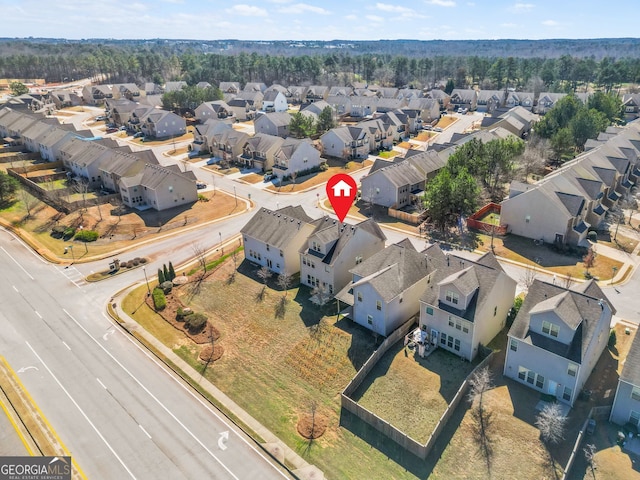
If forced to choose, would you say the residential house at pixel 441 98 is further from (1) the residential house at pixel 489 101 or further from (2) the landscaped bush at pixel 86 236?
(2) the landscaped bush at pixel 86 236

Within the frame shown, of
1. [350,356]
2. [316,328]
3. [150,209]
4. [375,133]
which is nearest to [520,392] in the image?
[350,356]

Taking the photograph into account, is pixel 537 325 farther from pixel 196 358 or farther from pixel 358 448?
pixel 196 358

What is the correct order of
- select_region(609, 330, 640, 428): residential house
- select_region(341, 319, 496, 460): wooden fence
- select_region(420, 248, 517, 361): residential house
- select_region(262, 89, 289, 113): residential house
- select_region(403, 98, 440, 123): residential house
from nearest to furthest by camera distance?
1. select_region(341, 319, 496, 460): wooden fence
2. select_region(609, 330, 640, 428): residential house
3. select_region(420, 248, 517, 361): residential house
4. select_region(403, 98, 440, 123): residential house
5. select_region(262, 89, 289, 113): residential house

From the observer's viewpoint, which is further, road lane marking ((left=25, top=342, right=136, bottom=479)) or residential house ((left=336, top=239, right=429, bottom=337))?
residential house ((left=336, top=239, right=429, bottom=337))

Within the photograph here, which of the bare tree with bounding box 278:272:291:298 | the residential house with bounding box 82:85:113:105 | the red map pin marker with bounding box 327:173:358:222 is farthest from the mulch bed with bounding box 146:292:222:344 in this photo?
the residential house with bounding box 82:85:113:105

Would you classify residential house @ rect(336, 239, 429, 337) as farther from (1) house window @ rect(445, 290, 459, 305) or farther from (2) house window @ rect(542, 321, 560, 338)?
(2) house window @ rect(542, 321, 560, 338)

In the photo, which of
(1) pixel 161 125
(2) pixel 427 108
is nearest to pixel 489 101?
(2) pixel 427 108

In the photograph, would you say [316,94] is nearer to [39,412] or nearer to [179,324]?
[179,324]
